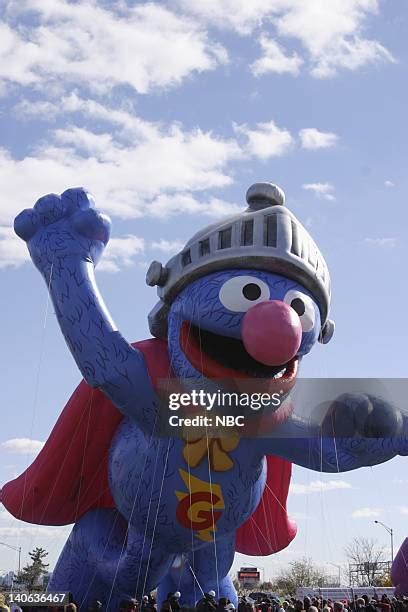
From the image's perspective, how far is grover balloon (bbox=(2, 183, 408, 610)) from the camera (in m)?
7.82

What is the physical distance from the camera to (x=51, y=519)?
923 cm

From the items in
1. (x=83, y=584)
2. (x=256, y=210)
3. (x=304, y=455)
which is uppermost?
(x=256, y=210)

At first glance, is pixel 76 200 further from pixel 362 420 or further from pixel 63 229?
pixel 362 420

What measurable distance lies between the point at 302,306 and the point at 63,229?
8.74 feet

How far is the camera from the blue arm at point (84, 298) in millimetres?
7855

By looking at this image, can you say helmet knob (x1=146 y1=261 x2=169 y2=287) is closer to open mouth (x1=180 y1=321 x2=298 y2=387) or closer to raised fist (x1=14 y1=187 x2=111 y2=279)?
raised fist (x1=14 y1=187 x2=111 y2=279)

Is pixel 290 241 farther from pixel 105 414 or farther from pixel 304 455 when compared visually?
pixel 105 414

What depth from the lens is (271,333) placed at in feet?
23.4

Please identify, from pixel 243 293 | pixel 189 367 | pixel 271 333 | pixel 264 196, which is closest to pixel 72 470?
pixel 189 367

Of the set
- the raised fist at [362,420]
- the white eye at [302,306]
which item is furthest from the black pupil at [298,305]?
the raised fist at [362,420]

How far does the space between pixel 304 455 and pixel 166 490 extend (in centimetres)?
150

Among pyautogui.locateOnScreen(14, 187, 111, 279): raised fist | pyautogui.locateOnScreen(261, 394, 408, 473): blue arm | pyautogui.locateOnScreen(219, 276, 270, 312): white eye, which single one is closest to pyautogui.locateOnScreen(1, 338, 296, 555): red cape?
pyautogui.locateOnScreen(14, 187, 111, 279): raised fist

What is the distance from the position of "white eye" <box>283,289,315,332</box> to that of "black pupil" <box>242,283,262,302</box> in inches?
10.9

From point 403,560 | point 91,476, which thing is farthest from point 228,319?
point 403,560
